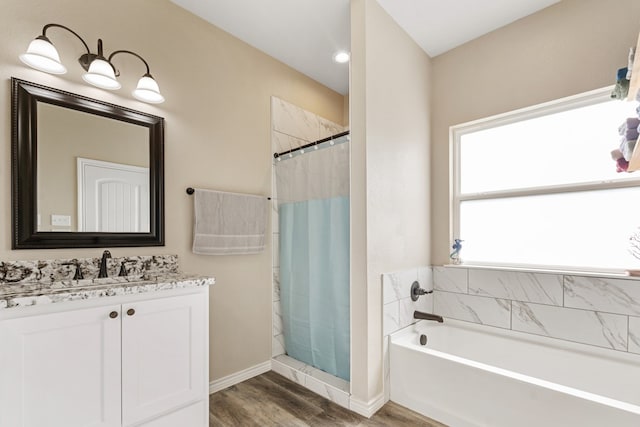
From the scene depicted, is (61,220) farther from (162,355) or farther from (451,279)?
(451,279)

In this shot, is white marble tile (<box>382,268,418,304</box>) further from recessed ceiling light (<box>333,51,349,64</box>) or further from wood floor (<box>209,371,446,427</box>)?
recessed ceiling light (<box>333,51,349,64</box>)

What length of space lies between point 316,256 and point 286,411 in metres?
1.07

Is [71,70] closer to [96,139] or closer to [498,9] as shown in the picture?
[96,139]

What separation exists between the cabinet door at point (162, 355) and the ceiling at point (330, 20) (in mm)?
2028

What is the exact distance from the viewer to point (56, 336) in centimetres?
119

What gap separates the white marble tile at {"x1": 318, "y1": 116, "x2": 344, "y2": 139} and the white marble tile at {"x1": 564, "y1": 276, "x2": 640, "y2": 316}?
2.39 meters

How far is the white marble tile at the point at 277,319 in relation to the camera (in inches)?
104

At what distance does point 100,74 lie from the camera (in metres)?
1.58

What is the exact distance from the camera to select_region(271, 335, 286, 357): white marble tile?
8.55ft

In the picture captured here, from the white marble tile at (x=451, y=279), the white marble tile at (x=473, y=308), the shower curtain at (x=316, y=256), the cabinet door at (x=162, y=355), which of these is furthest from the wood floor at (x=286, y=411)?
the white marble tile at (x=451, y=279)

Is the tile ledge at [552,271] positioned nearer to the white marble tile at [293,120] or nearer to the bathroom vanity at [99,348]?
the white marble tile at [293,120]

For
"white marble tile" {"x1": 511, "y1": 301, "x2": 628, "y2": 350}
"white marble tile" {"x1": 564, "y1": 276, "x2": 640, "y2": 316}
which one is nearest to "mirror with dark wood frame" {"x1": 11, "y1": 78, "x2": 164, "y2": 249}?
"white marble tile" {"x1": 511, "y1": 301, "x2": 628, "y2": 350}

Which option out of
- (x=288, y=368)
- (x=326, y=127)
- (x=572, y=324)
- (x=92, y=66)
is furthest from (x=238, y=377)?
(x=326, y=127)

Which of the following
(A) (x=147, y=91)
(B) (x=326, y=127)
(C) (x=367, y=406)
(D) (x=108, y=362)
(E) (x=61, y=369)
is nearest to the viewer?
Answer: (E) (x=61, y=369)
